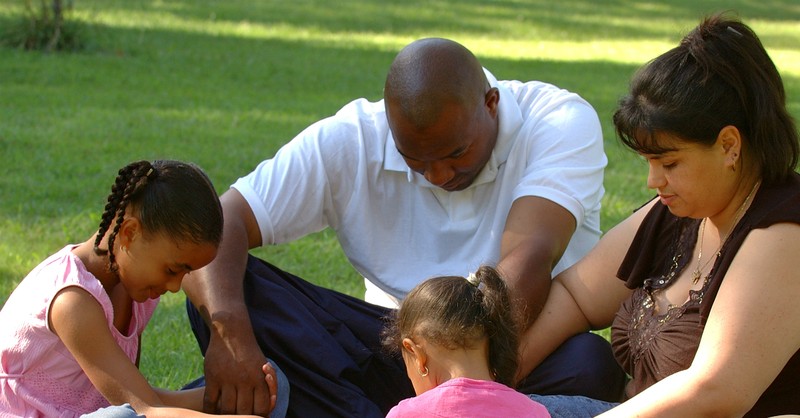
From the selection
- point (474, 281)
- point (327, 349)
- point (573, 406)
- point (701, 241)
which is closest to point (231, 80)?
point (327, 349)

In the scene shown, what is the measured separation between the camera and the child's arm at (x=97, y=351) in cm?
303

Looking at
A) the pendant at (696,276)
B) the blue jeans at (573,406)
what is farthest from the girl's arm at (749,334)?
the blue jeans at (573,406)

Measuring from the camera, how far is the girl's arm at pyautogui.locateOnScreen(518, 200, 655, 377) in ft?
11.0

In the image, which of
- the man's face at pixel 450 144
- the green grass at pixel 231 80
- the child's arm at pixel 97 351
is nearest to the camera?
the child's arm at pixel 97 351

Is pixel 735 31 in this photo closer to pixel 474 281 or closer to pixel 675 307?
pixel 675 307

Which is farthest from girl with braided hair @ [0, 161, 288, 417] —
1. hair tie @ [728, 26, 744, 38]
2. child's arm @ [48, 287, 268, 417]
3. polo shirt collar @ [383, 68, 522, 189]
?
hair tie @ [728, 26, 744, 38]

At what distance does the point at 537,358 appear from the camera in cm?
339

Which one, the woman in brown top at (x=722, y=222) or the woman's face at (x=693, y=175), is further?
the woman's face at (x=693, y=175)

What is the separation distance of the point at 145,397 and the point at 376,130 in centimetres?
127

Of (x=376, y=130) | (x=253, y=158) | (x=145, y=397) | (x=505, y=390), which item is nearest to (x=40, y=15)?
(x=253, y=158)

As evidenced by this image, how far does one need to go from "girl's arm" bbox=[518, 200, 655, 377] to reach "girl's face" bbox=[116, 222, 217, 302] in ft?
3.15

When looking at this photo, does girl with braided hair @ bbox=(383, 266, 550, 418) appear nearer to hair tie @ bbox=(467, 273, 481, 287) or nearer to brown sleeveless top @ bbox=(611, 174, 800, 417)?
hair tie @ bbox=(467, 273, 481, 287)

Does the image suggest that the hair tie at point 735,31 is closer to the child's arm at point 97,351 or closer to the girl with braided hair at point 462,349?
the girl with braided hair at point 462,349

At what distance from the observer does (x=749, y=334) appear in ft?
8.55
